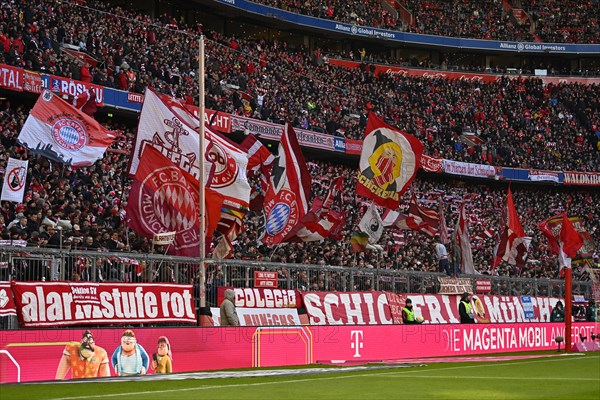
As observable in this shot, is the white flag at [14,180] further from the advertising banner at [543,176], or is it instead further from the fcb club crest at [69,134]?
the advertising banner at [543,176]

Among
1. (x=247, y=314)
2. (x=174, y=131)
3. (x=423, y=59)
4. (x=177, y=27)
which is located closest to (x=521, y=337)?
(x=247, y=314)

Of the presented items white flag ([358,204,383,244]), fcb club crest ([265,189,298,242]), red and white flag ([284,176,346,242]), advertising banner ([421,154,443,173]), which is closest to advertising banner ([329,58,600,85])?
advertising banner ([421,154,443,173])

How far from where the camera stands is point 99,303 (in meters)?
18.6

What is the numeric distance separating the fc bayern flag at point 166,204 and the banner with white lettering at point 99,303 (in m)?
1.81

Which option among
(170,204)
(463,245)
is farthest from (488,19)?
(170,204)

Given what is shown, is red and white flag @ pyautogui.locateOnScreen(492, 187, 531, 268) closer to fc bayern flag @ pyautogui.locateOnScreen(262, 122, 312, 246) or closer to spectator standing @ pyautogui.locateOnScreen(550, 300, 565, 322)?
spectator standing @ pyautogui.locateOnScreen(550, 300, 565, 322)

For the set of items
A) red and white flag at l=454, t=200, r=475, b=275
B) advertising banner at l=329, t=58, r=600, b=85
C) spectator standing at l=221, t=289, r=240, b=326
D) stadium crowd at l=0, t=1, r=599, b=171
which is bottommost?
spectator standing at l=221, t=289, r=240, b=326

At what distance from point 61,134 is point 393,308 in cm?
1025

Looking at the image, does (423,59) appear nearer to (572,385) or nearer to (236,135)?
(236,135)

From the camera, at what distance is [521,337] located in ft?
102

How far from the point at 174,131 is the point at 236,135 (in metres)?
22.6

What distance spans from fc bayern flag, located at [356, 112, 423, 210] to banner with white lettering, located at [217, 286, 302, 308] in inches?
204

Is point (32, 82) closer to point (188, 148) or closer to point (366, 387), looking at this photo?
point (188, 148)

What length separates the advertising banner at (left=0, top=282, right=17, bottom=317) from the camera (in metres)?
16.8
